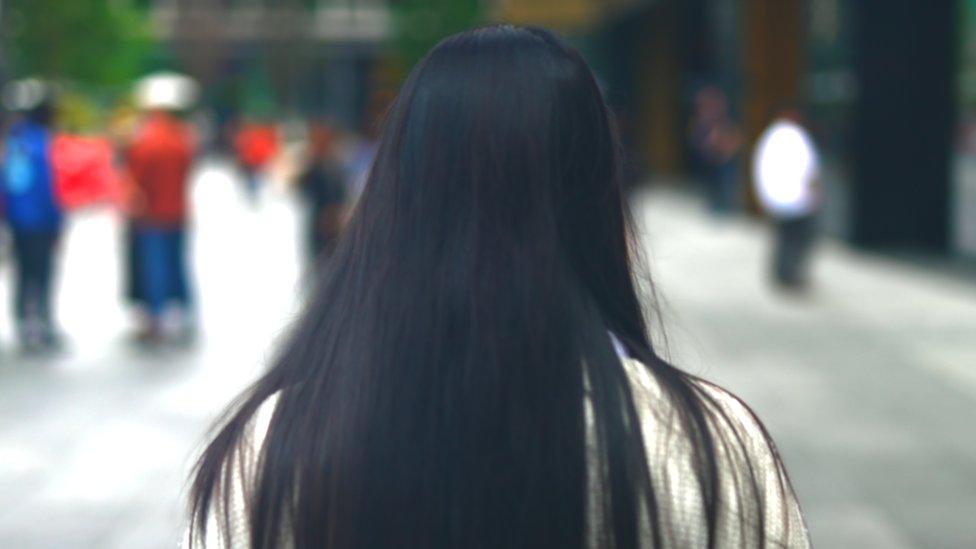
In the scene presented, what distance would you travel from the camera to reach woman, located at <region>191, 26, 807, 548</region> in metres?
1.64

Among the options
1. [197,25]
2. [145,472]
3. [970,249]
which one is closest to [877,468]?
[145,472]

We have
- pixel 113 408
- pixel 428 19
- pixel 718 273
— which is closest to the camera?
pixel 113 408

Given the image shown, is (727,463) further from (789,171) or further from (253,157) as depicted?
(253,157)

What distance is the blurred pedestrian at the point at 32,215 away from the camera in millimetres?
12367

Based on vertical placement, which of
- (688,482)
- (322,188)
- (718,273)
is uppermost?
(688,482)

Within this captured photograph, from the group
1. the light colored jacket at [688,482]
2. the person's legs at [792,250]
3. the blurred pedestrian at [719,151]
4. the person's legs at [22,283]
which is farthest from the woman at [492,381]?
the blurred pedestrian at [719,151]

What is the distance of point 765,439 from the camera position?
1731mm

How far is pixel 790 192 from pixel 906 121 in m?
4.21

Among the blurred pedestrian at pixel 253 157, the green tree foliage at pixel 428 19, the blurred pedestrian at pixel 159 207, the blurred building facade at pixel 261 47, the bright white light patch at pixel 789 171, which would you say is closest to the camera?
the blurred pedestrian at pixel 159 207

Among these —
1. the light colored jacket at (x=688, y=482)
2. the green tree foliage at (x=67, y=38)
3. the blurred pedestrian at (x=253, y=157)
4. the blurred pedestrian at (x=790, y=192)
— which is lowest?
the blurred pedestrian at (x=253, y=157)

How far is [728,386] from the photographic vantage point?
1016cm

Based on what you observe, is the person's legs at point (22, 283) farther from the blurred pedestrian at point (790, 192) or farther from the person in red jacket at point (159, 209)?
the blurred pedestrian at point (790, 192)

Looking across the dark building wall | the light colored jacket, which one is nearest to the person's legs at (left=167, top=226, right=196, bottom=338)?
the dark building wall

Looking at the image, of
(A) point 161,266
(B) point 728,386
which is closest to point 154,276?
(A) point 161,266
